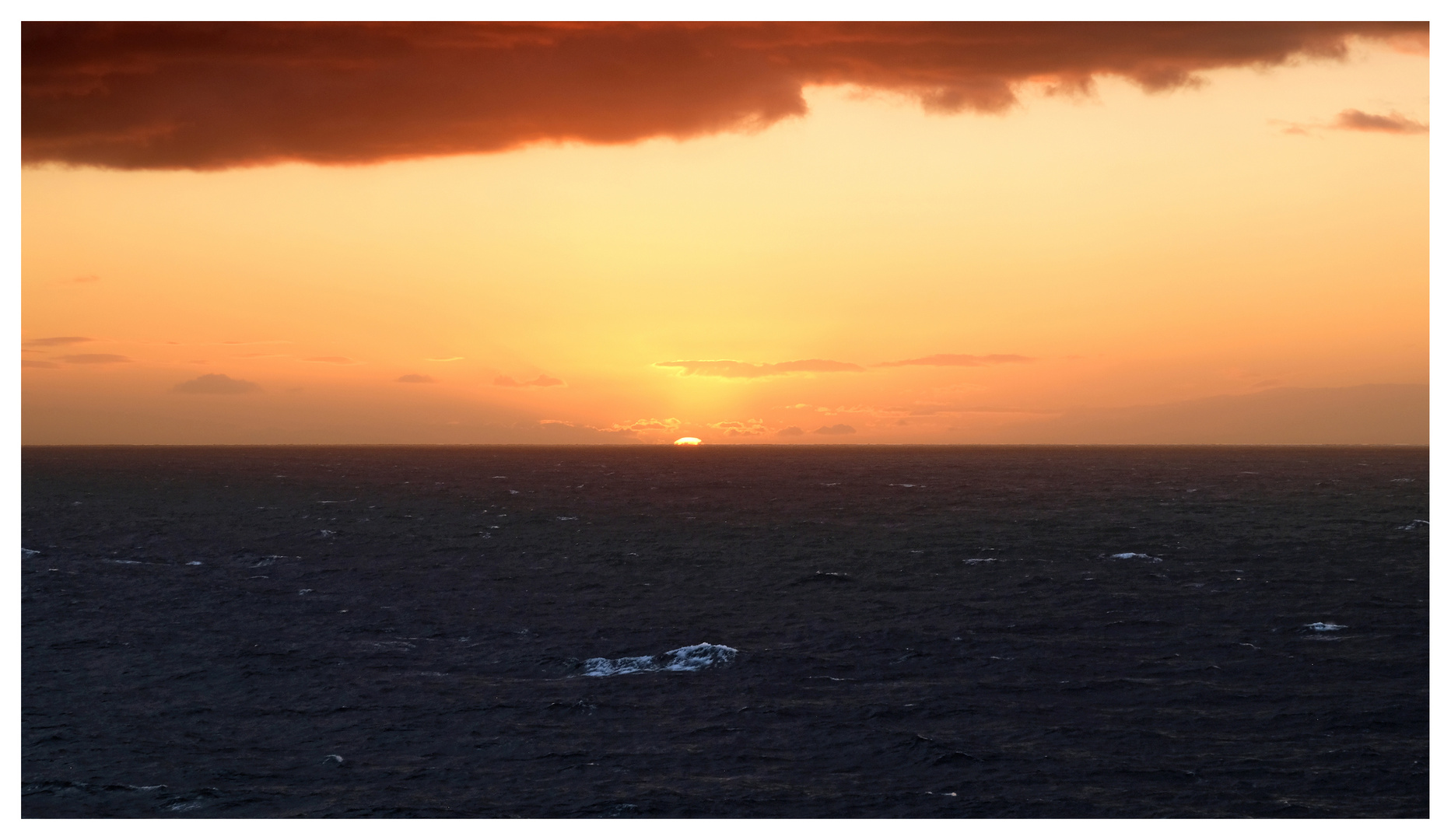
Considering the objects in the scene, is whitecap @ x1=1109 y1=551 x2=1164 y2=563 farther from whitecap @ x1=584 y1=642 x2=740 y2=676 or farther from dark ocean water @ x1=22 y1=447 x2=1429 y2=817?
whitecap @ x1=584 y1=642 x2=740 y2=676

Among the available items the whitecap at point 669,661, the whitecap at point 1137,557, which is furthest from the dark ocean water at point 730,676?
the whitecap at point 1137,557

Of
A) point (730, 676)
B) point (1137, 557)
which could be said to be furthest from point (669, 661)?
point (1137, 557)

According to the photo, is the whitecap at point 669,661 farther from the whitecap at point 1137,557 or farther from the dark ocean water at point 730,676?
the whitecap at point 1137,557

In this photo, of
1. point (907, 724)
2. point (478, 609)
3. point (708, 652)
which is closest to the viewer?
point (907, 724)

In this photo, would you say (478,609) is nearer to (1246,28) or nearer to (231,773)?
(231,773)

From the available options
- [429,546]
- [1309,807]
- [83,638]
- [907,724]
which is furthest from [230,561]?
[1309,807]
